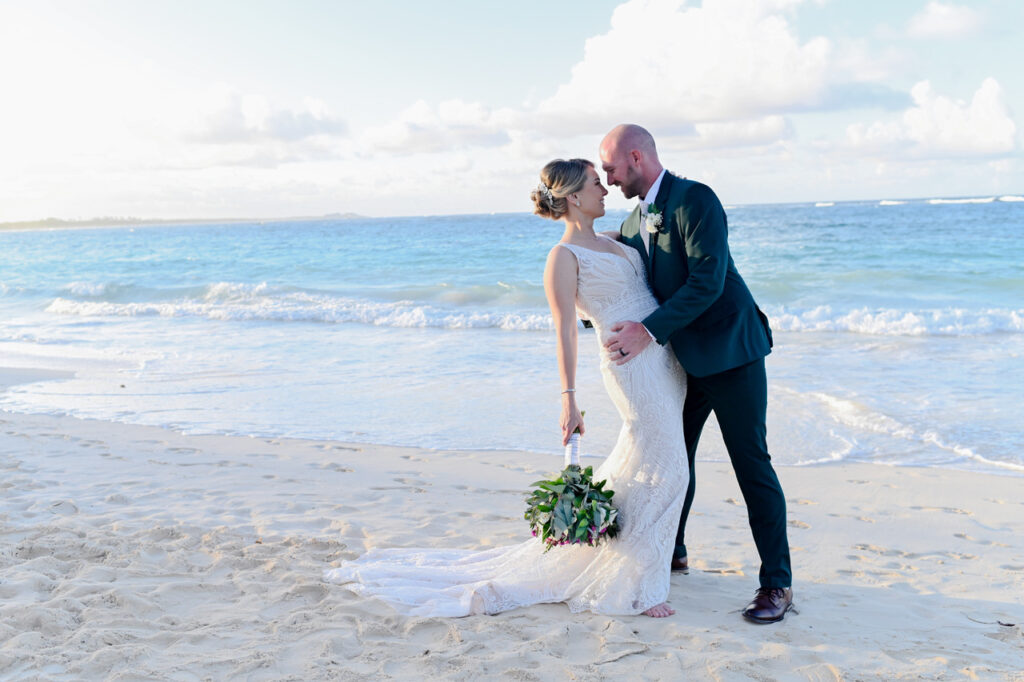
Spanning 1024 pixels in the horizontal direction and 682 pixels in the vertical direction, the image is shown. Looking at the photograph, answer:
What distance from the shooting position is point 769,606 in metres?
3.44

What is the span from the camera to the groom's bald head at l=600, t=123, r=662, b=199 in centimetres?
350

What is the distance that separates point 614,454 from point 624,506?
9.6 inches

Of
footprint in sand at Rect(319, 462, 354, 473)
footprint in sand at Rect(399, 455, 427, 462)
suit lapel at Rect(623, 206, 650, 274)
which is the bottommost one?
footprint in sand at Rect(399, 455, 427, 462)

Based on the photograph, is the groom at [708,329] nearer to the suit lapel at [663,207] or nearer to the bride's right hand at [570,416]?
the suit lapel at [663,207]

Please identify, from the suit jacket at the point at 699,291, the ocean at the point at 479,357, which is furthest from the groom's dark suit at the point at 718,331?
the ocean at the point at 479,357

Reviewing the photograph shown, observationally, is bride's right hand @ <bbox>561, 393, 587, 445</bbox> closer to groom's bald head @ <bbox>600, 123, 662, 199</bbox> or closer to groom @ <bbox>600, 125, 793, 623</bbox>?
groom @ <bbox>600, 125, 793, 623</bbox>

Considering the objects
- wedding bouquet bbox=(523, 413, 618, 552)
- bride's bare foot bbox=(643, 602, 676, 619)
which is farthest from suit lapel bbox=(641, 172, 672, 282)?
bride's bare foot bbox=(643, 602, 676, 619)

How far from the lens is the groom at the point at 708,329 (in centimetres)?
337

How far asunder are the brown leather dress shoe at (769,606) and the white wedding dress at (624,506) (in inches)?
14.6

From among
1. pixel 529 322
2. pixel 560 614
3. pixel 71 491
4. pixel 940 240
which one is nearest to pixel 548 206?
pixel 560 614

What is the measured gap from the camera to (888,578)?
396cm

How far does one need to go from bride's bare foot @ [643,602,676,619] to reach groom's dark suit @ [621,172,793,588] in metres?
0.44

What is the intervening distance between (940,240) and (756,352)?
29.6 metres

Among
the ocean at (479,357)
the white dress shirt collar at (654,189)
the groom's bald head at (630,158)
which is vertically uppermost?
the groom's bald head at (630,158)
